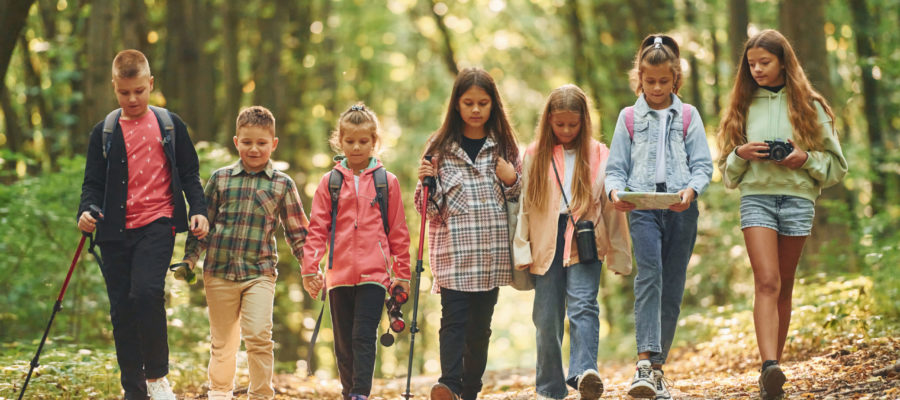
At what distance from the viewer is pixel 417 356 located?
1014 inches

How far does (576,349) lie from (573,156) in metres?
1.28

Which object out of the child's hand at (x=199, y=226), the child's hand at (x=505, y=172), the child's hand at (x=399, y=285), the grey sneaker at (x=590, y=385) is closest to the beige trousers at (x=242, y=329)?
the child's hand at (x=199, y=226)

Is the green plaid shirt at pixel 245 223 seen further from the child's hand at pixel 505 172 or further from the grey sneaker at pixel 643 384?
the grey sneaker at pixel 643 384

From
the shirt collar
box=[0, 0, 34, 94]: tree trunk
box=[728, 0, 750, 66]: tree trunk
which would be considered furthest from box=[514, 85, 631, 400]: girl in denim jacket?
box=[728, 0, 750, 66]: tree trunk

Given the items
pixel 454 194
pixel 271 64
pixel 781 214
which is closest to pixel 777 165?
pixel 781 214

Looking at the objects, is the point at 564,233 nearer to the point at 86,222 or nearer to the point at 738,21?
the point at 86,222

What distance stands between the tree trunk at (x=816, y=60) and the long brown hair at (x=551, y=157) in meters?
6.29

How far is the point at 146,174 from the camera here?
5.84 metres

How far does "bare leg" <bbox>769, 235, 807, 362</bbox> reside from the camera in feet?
19.4

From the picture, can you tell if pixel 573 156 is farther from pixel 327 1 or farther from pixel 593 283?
pixel 327 1

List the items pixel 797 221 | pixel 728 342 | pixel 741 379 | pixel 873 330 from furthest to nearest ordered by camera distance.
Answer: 1. pixel 728 342
2. pixel 873 330
3. pixel 741 379
4. pixel 797 221

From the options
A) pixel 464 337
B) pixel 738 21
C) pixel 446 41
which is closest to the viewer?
pixel 464 337

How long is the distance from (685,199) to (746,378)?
239 centimetres

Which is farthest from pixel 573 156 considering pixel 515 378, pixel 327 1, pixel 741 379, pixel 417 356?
pixel 417 356
